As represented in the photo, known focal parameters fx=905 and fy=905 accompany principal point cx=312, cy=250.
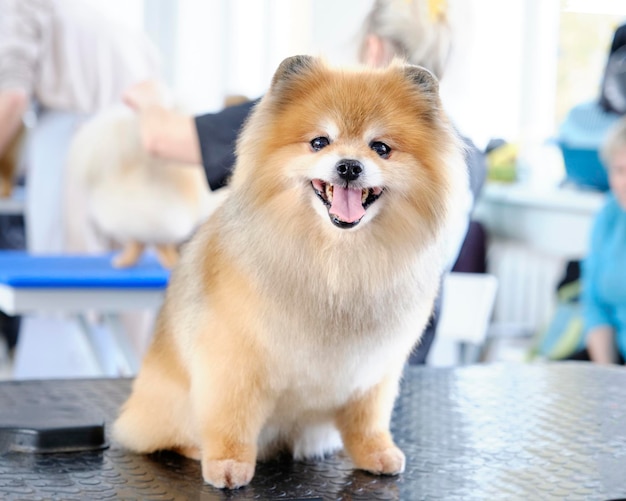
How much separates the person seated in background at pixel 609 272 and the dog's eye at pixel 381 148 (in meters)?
1.92

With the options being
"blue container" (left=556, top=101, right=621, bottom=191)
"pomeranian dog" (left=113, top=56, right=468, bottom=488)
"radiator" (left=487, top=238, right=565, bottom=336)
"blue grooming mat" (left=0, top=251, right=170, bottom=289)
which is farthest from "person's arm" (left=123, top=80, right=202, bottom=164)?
"radiator" (left=487, top=238, right=565, bottom=336)

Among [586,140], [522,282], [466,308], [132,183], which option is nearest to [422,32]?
[132,183]

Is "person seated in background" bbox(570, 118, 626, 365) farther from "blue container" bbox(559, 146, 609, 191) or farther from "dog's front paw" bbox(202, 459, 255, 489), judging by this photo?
"dog's front paw" bbox(202, 459, 255, 489)

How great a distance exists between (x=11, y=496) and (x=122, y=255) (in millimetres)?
1457

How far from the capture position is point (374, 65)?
126cm

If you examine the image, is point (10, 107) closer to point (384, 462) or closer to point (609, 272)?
point (609, 272)

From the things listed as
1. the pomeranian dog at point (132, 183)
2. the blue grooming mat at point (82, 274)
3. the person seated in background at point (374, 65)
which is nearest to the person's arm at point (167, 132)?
the person seated in background at point (374, 65)

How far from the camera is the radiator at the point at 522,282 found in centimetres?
357

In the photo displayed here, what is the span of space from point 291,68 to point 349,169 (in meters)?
0.14

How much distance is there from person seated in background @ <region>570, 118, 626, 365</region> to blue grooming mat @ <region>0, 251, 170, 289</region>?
1.36 m

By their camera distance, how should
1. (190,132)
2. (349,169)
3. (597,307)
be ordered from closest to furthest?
(349,169), (190,132), (597,307)

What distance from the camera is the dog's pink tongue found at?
914mm

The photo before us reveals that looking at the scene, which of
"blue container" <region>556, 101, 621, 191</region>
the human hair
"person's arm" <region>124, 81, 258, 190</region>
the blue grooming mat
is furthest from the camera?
"blue container" <region>556, 101, 621, 191</region>

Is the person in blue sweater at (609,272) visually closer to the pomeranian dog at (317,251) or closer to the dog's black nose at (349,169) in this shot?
the pomeranian dog at (317,251)
